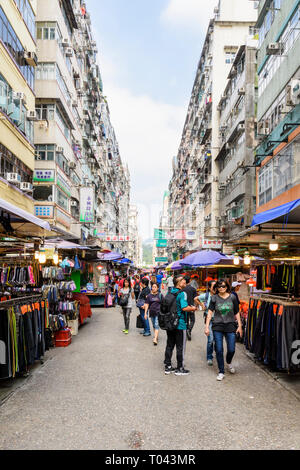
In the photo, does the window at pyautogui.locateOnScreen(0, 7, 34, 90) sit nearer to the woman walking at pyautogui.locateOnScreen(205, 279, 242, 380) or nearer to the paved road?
the paved road

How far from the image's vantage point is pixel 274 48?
16391mm

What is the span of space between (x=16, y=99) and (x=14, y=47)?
93.6 inches

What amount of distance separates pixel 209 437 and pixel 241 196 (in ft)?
74.5

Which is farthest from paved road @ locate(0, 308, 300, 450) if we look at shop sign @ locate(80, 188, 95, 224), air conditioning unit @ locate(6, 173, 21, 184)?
shop sign @ locate(80, 188, 95, 224)

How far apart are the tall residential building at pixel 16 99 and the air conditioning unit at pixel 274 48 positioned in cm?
1115

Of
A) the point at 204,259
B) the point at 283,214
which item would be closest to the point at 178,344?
the point at 283,214

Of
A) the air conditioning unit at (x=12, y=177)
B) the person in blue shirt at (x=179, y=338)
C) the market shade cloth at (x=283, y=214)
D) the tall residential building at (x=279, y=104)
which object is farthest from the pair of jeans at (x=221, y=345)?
the air conditioning unit at (x=12, y=177)

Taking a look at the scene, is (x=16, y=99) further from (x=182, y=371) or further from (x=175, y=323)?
(x=182, y=371)

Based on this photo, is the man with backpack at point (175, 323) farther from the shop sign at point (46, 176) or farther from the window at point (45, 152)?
the window at point (45, 152)

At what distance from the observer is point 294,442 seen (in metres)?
4.03

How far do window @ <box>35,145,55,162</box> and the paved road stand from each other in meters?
16.2

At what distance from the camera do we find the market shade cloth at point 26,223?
229 inches
